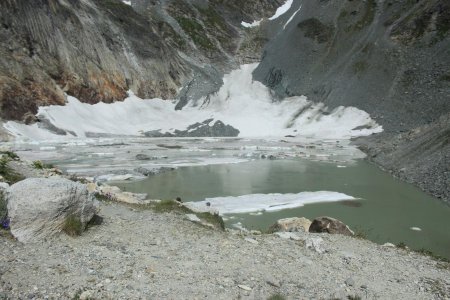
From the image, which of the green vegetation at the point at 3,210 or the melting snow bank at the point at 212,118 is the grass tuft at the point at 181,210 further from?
Answer: the melting snow bank at the point at 212,118

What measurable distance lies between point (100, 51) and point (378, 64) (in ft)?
124

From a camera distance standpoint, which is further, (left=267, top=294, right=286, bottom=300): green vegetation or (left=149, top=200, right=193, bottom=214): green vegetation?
(left=149, top=200, right=193, bottom=214): green vegetation

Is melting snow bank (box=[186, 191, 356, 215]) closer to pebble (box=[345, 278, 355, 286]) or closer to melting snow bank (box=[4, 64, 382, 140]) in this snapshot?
pebble (box=[345, 278, 355, 286])

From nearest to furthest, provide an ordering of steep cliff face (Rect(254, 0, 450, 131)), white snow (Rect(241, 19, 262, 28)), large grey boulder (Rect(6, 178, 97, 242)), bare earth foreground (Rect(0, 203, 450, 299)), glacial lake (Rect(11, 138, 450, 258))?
bare earth foreground (Rect(0, 203, 450, 299))
large grey boulder (Rect(6, 178, 97, 242))
glacial lake (Rect(11, 138, 450, 258))
steep cliff face (Rect(254, 0, 450, 131))
white snow (Rect(241, 19, 262, 28))

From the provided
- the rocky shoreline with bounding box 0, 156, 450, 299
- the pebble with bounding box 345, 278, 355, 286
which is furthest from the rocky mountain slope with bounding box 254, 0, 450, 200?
the pebble with bounding box 345, 278, 355, 286

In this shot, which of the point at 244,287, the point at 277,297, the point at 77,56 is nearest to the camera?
the point at 277,297

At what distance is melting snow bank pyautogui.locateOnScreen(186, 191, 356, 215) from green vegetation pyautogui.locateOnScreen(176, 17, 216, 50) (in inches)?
2830

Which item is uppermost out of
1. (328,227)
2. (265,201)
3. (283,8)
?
(283,8)

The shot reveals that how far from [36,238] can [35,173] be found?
7.04 metres

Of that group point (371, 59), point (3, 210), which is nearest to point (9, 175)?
point (3, 210)

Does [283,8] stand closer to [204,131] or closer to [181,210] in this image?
[204,131]

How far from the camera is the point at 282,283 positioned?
661 cm

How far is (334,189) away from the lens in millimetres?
21500

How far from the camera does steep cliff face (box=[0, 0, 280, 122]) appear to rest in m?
47.9
